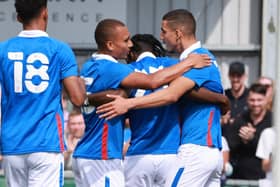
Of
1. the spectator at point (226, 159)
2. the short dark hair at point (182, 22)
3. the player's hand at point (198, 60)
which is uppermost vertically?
the short dark hair at point (182, 22)

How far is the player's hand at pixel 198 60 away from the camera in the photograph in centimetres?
866

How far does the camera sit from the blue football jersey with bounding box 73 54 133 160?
863cm

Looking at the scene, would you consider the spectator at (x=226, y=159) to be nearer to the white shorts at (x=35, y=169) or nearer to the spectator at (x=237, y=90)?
the spectator at (x=237, y=90)

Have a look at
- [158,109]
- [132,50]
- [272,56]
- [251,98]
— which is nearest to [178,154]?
[158,109]

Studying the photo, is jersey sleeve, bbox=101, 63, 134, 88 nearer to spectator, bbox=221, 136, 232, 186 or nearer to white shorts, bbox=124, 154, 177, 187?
white shorts, bbox=124, 154, 177, 187

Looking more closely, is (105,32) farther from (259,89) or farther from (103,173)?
(259,89)

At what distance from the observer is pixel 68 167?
12.2 m

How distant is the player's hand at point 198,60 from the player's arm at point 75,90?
986 millimetres

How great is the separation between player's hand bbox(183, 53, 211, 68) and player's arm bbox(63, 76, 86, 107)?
3.23 ft

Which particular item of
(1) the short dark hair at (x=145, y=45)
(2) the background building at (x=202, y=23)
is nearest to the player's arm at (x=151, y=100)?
(1) the short dark hair at (x=145, y=45)

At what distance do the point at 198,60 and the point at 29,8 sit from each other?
137 centimetres

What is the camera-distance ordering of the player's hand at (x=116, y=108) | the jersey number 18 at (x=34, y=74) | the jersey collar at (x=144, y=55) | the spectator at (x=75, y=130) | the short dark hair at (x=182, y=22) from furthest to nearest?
the spectator at (x=75, y=130), the jersey collar at (x=144, y=55), the short dark hair at (x=182, y=22), the player's hand at (x=116, y=108), the jersey number 18 at (x=34, y=74)

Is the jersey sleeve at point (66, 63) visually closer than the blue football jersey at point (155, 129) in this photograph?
Yes

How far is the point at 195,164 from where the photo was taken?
875cm
